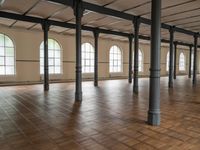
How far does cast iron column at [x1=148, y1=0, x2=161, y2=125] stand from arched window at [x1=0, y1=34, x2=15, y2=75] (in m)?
9.86

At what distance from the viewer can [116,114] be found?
463 cm

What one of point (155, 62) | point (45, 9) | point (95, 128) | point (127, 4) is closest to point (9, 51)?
point (45, 9)

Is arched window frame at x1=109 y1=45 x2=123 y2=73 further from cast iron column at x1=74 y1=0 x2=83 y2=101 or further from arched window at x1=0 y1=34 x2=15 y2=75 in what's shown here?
cast iron column at x1=74 y1=0 x2=83 y2=101

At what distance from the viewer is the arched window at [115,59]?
16117mm

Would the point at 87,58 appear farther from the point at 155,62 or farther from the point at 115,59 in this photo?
the point at 155,62

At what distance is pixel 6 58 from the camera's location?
1123 centimetres

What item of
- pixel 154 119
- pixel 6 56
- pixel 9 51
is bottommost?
pixel 154 119

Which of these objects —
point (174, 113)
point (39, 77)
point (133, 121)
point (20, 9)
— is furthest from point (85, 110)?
point (39, 77)

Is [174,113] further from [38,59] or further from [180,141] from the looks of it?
[38,59]

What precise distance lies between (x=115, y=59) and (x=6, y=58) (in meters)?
8.76

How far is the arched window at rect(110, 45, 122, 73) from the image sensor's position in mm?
16117

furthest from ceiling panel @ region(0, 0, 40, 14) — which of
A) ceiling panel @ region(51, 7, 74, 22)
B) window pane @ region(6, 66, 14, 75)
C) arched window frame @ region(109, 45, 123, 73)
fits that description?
arched window frame @ region(109, 45, 123, 73)

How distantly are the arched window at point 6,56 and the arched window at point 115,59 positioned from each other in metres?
7.95

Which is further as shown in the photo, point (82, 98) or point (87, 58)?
point (87, 58)
